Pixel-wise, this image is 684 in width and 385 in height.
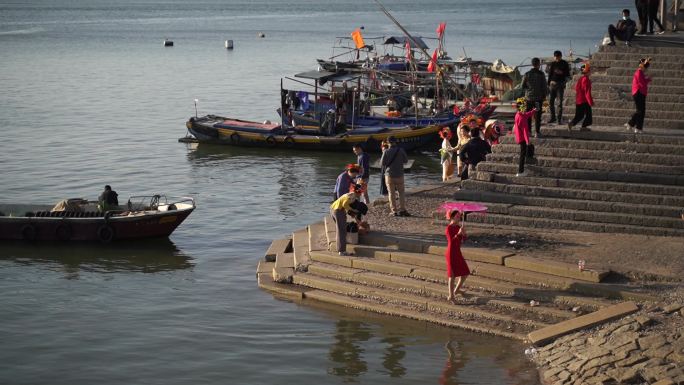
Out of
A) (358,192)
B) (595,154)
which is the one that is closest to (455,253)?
(358,192)

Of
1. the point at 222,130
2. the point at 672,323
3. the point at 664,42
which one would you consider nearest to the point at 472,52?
the point at 222,130

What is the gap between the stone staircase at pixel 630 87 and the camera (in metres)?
23.5

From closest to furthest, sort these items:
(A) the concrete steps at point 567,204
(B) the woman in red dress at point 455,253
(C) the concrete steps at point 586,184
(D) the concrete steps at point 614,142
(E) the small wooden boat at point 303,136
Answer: (B) the woman in red dress at point 455,253 → (A) the concrete steps at point 567,204 → (C) the concrete steps at point 586,184 → (D) the concrete steps at point 614,142 → (E) the small wooden boat at point 303,136

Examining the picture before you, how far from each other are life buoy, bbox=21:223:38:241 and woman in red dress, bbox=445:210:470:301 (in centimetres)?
1161

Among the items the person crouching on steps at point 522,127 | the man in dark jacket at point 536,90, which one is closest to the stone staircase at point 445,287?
the person crouching on steps at point 522,127

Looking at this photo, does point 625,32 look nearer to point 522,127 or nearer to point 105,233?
point 522,127

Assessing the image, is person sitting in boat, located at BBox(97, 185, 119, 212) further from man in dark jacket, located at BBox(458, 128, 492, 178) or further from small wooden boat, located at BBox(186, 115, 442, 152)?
small wooden boat, located at BBox(186, 115, 442, 152)

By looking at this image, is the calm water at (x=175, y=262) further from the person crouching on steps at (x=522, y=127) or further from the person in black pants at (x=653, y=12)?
the person in black pants at (x=653, y=12)

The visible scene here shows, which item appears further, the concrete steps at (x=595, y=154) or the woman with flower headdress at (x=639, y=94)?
the woman with flower headdress at (x=639, y=94)

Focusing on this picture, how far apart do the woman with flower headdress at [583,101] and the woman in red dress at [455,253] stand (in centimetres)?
580

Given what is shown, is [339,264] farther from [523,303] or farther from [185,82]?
[185,82]

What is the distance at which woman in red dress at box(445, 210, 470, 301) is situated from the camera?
17.4 meters

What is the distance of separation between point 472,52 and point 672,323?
3095 inches

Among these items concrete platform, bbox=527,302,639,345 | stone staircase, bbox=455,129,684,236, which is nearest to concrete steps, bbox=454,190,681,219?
stone staircase, bbox=455,129,684,236
